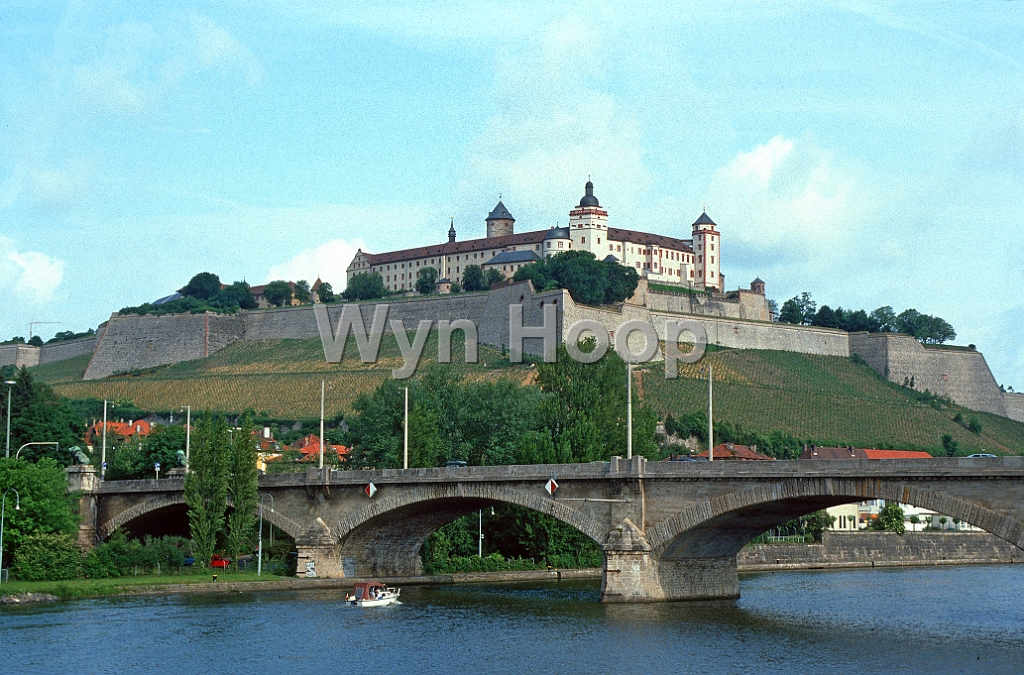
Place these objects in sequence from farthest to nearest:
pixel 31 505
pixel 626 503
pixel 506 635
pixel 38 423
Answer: pixel 38 423 < pixel 31 505 < pixel 626 503 < pixel 506 635

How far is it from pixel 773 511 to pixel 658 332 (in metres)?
114

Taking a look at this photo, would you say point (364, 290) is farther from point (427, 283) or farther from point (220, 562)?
point (220, 562)

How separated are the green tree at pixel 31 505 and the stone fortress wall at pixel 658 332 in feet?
337

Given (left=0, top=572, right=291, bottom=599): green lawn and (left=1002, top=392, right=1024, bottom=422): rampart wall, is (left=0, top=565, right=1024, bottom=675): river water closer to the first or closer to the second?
(left=0, top=572, right=291, bottom=599): green lawn

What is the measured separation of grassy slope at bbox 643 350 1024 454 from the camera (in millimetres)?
144500

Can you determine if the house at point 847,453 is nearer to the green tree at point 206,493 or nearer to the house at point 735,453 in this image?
the house at point 735,453

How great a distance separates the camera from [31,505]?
62.7 metres

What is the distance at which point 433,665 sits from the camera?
144 feet

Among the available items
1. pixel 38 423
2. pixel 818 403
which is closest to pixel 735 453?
pixel 818 403

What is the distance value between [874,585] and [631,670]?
36210mm

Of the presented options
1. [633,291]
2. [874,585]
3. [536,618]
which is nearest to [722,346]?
[633,291]

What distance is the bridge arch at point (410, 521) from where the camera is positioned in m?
56.3

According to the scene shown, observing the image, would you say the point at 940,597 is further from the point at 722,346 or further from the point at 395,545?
the point at 722,346

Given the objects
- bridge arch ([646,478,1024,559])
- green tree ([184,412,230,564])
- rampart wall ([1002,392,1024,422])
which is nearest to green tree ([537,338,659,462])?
bridge arch ([646,478,1024,559])
